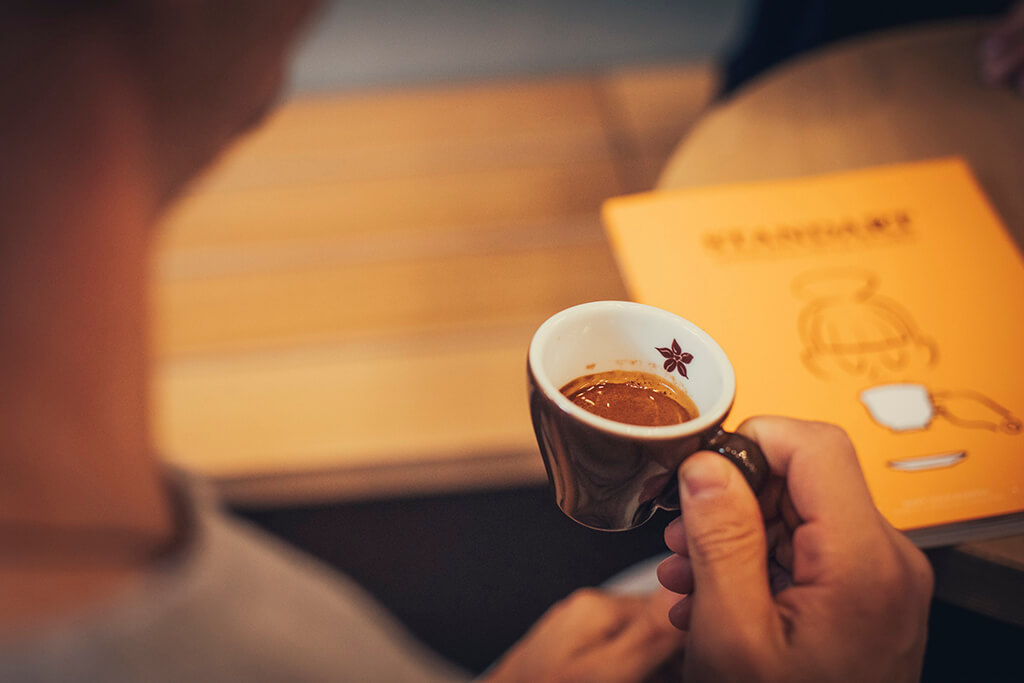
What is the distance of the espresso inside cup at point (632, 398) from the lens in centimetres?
38

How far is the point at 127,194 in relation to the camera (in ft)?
1.15

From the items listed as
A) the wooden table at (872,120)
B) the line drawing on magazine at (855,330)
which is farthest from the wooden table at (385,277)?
the line drawing on magazine at (855,330)

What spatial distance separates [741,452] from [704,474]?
3cm

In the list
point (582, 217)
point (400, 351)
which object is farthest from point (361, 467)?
point (582, 217)

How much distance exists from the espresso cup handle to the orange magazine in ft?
0.10

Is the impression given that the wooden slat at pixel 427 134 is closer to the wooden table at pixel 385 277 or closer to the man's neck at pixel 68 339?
the wooden table at pixel 385 277

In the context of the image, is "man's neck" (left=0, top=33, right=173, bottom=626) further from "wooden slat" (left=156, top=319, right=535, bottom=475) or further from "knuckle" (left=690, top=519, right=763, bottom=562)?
"wooden slat" (left=156, top=319, right=535, bottom=475)

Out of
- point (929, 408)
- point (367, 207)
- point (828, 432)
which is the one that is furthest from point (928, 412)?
point (367, 207)

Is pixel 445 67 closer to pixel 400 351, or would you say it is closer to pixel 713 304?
pixel 400 351

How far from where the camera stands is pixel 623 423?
37 centimetres

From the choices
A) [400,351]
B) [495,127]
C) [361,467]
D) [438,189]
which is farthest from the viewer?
[495,127]

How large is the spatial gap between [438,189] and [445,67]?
0.40m

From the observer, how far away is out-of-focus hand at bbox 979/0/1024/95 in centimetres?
81

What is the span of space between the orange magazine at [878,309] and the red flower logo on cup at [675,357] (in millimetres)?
45
